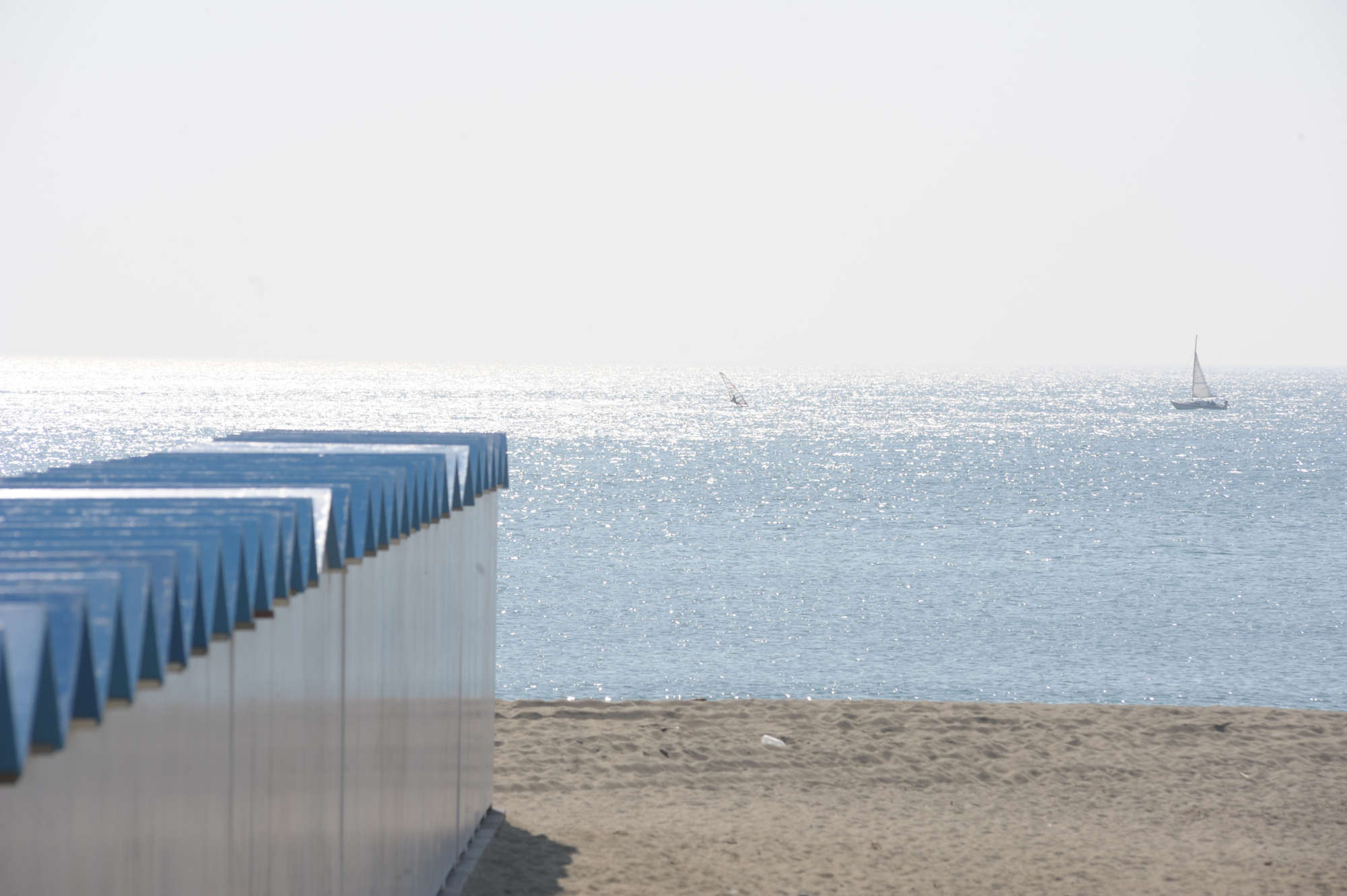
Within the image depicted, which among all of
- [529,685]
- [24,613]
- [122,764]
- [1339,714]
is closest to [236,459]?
[122,764]

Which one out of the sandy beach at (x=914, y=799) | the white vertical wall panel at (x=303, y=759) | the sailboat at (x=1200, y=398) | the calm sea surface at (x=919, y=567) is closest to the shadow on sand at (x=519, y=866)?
the sandy beach at (x=914, y=799)

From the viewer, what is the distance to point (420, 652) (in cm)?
954

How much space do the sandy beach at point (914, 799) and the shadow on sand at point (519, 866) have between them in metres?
0.02

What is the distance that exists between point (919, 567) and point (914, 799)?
3974cm

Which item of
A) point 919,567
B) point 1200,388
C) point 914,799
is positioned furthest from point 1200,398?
point 914,799

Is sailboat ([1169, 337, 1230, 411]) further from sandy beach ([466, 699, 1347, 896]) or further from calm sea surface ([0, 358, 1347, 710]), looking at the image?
sandy beach ([466, 699, 1347, 896])

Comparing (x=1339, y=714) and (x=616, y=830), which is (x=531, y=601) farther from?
(x=616, y=830)

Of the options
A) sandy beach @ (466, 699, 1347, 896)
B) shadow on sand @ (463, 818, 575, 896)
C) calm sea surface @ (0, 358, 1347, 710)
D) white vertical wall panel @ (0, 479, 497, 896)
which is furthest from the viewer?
calm sea surface @ (0, 358, 1347, 710)

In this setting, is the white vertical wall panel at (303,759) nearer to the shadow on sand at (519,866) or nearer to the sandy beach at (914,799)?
the shadow on sand at (519,866)

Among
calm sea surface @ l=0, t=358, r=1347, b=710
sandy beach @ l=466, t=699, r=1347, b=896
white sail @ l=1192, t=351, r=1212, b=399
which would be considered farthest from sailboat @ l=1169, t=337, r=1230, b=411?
sandy beach @ l=466, t=699, r=1347, b=896

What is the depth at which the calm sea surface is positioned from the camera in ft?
109

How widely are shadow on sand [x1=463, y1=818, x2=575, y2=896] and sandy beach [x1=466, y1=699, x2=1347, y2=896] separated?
0.02 meters

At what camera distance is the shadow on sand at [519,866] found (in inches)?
438

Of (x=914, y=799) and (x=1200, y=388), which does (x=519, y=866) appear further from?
(x=1200, y=388)
